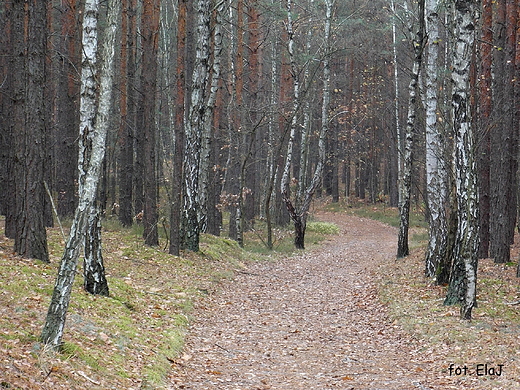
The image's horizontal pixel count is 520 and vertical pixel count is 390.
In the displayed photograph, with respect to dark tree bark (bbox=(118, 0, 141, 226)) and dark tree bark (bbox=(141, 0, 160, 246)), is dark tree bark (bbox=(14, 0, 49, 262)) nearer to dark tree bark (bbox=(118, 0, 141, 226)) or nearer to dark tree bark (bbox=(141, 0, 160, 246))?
dark tree bark (bbox=(141, 0, 160, 246))

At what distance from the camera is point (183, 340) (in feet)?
28.2

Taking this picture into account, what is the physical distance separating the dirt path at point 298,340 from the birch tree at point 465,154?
156 cm

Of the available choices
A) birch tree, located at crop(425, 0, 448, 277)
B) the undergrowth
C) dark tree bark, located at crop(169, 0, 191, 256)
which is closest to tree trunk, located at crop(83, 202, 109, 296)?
the undergrowth

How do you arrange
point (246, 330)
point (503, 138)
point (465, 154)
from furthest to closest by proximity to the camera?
1. point (503, 138)
2. point (246, 330)
3. point (465, 154)

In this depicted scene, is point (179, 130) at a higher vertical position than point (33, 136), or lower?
higher

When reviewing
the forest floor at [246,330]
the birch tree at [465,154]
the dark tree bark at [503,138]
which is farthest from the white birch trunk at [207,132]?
the birch tree at [465,154]

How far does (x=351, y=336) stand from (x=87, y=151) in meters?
5.60

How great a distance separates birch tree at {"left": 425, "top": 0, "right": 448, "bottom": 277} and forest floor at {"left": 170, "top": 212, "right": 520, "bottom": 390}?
1.14m

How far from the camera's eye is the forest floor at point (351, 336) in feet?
23.3

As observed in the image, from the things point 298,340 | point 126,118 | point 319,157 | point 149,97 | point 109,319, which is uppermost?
point 126,118

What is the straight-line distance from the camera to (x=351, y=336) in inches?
380

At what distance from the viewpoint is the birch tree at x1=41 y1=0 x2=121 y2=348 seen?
20.0ft

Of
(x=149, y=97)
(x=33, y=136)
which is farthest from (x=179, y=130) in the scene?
(x=33, y=136)

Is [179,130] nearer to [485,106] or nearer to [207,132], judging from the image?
[207,132]
